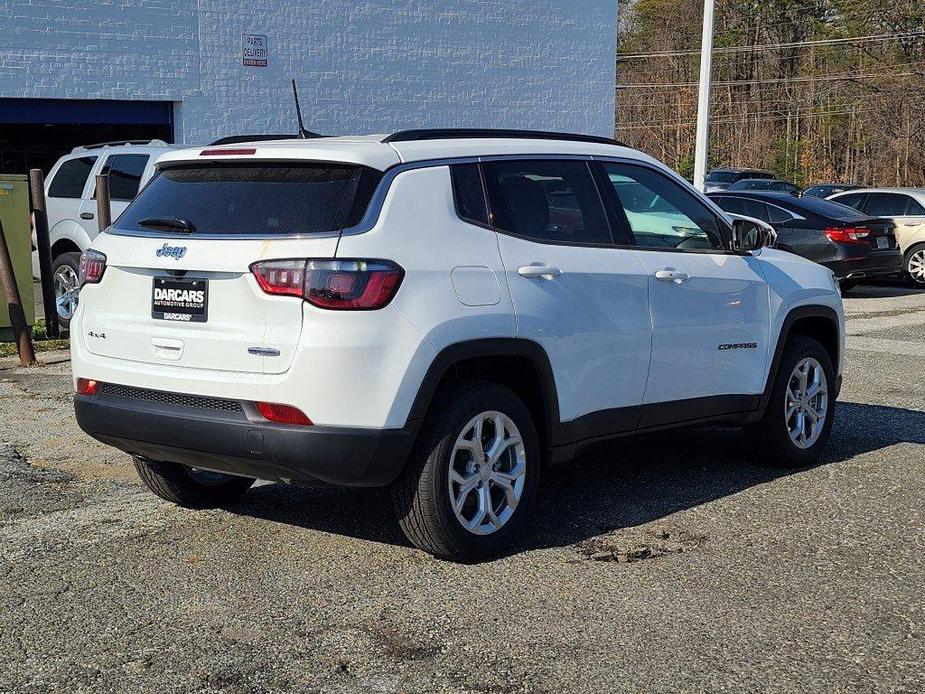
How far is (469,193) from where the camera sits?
17.5 feet

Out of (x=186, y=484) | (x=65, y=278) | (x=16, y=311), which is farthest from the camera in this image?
(x=65, y=278)

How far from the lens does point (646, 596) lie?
4820mm

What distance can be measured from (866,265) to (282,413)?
578 inches

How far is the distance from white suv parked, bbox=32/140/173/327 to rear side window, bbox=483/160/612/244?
794 centimetres

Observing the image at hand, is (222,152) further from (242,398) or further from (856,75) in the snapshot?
(856,75)

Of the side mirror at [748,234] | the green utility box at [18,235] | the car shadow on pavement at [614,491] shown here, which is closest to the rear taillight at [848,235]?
the car shadow on pavement at [614,491]

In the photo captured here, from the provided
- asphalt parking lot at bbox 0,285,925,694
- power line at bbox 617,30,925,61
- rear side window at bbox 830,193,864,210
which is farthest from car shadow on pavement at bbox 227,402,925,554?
power line at bbox 617,30,925,61

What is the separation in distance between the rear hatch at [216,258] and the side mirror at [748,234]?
234 centimetres

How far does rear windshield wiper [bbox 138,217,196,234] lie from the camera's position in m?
5.18

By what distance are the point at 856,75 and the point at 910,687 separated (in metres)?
60.3

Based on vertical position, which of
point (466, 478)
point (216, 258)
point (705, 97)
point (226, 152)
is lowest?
point (466, 478)

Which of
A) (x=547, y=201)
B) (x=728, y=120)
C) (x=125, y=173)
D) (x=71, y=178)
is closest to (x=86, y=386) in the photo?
(x=547, y=201)

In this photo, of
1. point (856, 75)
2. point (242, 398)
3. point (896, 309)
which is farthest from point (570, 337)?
point (856, 75)

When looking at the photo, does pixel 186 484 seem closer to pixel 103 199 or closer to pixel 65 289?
pixel 103 199
